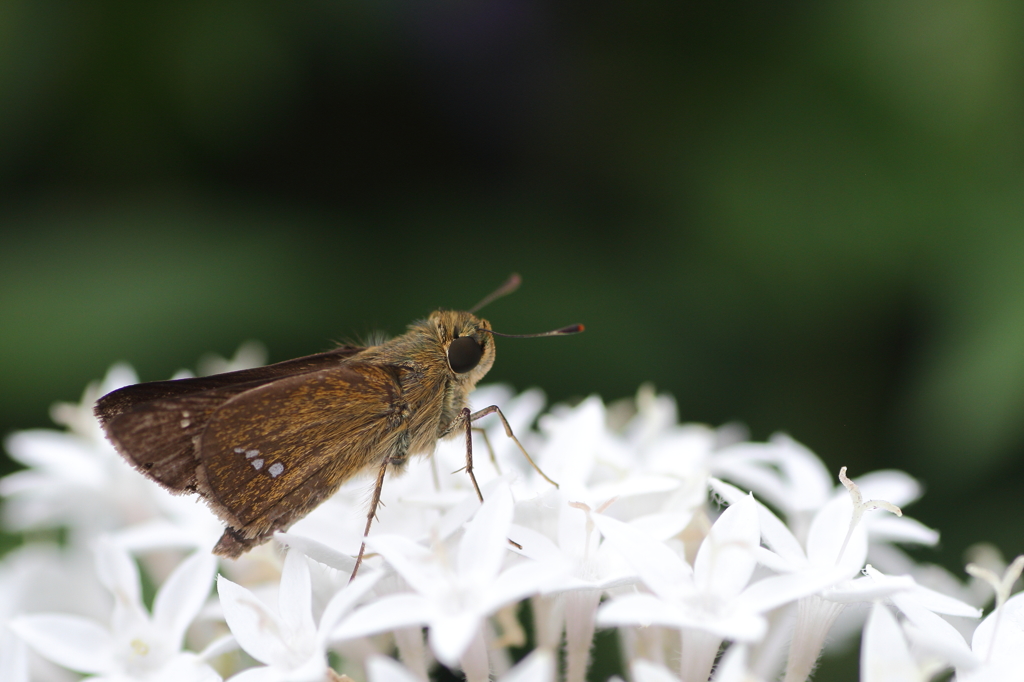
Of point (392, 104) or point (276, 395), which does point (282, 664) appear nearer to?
point (276, 395)

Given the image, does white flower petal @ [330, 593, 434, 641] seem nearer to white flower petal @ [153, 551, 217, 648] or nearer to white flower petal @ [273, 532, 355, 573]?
white flower petal @ [273, 532, 355, 573]

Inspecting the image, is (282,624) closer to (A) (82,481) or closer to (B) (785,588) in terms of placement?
(B) (785,588)

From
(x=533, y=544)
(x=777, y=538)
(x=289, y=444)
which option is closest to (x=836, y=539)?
(x=777, y=538)

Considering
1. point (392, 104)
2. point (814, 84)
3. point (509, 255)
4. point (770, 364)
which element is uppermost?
point (392, 104)

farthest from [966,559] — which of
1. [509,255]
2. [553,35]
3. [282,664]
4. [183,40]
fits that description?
[183,40]

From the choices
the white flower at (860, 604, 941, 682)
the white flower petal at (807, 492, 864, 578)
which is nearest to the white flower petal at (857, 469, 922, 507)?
the white flower petal at (807, 492, 864, 578)

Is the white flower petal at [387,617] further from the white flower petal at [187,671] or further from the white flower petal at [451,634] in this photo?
the white flower petal at [187,671]
